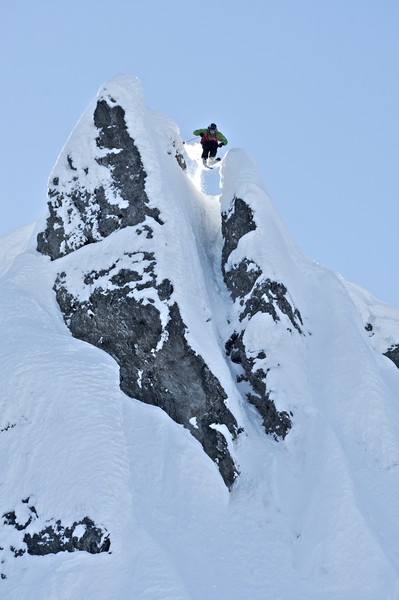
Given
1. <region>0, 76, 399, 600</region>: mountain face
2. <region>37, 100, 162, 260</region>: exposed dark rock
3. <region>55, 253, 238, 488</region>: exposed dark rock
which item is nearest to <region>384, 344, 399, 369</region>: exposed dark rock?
<region>0, 76, 399, 600</region>: mountain face

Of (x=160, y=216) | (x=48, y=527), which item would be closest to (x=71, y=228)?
(x=160, y=216)

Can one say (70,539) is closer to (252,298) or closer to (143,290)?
(143,290)

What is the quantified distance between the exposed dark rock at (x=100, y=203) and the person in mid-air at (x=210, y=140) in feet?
22.4

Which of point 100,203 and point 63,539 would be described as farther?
point 100,203

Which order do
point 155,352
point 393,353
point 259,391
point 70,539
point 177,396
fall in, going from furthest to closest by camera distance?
point 393,353 → point 259,391 → point 155,352 → point 177,396 → point 70,539

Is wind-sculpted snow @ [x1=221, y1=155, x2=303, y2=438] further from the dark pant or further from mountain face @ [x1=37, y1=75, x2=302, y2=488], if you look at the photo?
the dark pant

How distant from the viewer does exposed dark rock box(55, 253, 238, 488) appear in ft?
70.0

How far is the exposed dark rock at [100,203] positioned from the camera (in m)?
26.6

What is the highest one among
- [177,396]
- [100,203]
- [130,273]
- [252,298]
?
[100,203]

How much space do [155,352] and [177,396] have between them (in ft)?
5.45

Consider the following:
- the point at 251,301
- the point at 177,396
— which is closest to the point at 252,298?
the point at 251,301

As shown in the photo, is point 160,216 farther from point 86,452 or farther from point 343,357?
point 86,452

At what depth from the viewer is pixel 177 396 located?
21.7 meters

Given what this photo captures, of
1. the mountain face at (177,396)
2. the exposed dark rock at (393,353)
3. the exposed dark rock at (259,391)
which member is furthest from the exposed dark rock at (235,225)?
the exposed dark rock at (393,353)
